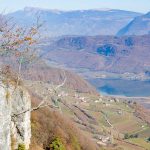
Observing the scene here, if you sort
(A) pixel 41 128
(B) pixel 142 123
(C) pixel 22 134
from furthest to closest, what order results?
(B) pixel 142 123 < (A) pixel 41 128 < (C) pixel 22 134

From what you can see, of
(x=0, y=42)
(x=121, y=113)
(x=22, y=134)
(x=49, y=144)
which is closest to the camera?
(x=0, y=42)

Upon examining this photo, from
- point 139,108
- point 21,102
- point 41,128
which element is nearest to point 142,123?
point 139,108

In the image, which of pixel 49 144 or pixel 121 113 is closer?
pixel 49 144

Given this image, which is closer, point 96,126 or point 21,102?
point 21,102

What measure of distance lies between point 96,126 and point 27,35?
124058mm

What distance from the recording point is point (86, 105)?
17512 cm

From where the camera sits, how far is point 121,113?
16175 centimetres

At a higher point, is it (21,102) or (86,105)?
(21,102)

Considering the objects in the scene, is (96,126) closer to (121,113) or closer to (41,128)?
(121,113)

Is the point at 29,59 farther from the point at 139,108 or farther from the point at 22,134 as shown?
the point at 139,108

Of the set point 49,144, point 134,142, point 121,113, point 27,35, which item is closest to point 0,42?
point 27,35

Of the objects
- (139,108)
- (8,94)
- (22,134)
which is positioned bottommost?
(139,108)

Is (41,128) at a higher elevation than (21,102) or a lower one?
lower

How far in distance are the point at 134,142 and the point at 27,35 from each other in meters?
102
